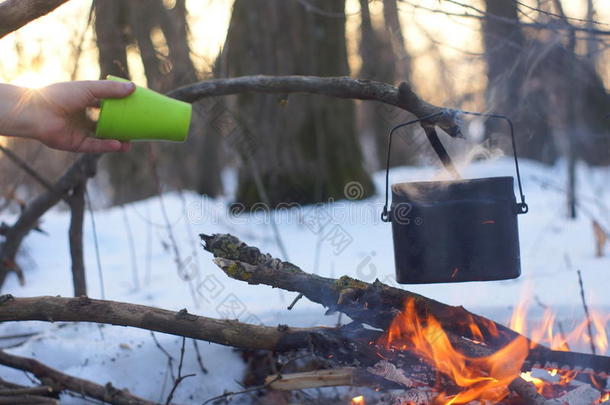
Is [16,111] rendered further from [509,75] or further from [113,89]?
[509,75]

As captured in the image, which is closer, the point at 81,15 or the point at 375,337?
the point at 375,337

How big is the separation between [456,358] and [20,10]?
6.40 ft

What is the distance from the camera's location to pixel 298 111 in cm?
673

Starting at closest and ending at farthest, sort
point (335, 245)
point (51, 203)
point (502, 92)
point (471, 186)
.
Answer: point (471, 186)
point (51, 203)
point (502, 92)
point (335, 245)

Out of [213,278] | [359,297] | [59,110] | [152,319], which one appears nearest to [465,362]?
[359,297]

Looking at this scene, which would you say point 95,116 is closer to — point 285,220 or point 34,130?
point 34,130

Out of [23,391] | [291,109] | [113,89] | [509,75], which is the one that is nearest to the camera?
[113,89]

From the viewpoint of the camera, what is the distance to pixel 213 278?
3990 mm

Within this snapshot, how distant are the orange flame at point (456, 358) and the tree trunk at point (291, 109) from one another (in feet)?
13.7

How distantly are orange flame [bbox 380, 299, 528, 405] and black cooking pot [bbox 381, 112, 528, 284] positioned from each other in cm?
20

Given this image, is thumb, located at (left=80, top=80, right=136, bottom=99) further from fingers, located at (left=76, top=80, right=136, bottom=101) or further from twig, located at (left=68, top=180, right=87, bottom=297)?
twig, located at (left=68, top=180, right=87, bottom=297)

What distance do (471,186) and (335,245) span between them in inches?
108

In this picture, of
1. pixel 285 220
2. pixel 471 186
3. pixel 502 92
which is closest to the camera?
pixel 471 186

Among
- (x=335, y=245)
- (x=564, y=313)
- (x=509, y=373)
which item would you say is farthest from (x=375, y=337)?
(x=335, y=245)
